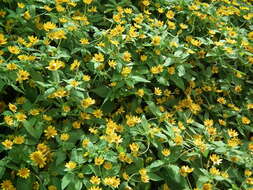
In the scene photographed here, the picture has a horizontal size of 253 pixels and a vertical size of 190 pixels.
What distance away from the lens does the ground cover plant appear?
5.77ft

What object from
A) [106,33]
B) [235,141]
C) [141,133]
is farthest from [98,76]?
[235,141]

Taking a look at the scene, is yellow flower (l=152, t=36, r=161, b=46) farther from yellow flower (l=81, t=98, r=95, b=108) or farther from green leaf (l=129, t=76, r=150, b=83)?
yellow flower (l=81, t=98, r=95, b=108)

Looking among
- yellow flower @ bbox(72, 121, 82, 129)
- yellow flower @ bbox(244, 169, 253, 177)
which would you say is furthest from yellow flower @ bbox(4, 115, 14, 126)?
yellow flower @ bbox(244, 169, 253, 177)

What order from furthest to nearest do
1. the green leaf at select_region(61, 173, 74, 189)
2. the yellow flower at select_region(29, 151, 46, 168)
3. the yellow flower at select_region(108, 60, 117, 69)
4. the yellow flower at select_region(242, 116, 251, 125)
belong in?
the yellow flower at select_region(242, 116, 251, 125), the yellow flower at select_region(108, 60, 117, 69), the yellow flower at select_region(29, 151, 46, 168), the green leaf at select_region(61, 173, 74, 189)

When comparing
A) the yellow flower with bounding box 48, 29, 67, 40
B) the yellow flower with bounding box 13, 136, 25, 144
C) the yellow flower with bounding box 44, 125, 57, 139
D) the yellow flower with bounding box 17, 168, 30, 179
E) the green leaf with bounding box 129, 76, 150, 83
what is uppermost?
the yellow flower with bounding box 48, 29, 67, 40

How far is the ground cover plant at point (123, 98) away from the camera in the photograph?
69.3 inches

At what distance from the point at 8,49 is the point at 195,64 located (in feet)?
3.61

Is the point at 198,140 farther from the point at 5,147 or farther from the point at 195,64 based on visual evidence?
the point at 5,147

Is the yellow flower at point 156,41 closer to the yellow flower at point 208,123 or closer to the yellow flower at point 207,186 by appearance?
the yellow flower at point 208,123

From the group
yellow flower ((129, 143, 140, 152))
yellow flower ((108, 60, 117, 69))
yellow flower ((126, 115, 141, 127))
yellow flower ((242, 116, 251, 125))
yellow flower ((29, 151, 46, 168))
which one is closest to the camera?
yellow flower ((29, 151, 46, 168))

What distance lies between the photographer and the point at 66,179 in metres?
1.64

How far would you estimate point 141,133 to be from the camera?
1893 millimetres

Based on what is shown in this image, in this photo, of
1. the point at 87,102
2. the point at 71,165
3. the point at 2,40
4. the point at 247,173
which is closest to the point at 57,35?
the point at 2,40

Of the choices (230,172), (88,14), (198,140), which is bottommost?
(230,172)
